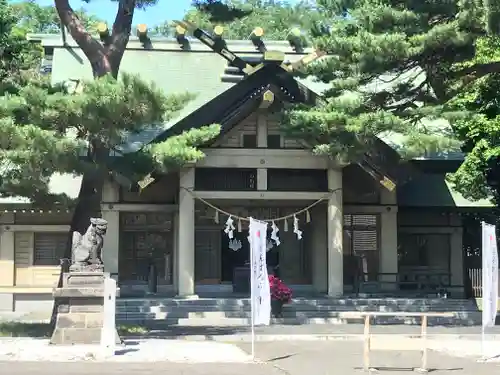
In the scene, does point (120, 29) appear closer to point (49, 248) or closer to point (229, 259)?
point (49, 248)

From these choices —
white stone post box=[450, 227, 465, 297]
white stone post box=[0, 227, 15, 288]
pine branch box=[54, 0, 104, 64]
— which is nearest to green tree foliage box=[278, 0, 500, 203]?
pine branch box=[54, 0, 104, 64]

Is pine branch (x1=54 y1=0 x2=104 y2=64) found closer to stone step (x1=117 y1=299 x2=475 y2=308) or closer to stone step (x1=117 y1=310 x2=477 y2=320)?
stone step (x1=117 y1=310 x2=477 y2=320)

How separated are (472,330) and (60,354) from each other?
1016 centimetres

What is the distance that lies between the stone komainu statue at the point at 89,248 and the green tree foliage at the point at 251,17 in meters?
5.95

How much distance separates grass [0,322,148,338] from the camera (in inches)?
639

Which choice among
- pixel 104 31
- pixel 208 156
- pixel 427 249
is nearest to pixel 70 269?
pixel 208 156

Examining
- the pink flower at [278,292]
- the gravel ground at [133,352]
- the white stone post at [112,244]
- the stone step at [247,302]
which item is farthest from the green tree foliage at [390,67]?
the white stone post at [112,244]

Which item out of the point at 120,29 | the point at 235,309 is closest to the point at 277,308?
the point at 235,309

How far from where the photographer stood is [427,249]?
84.1 ft

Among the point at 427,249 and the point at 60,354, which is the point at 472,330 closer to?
the point at 427,249

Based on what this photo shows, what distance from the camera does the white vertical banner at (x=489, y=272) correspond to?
12773 mm

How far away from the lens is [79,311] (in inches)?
564

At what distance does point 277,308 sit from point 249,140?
5560 mm

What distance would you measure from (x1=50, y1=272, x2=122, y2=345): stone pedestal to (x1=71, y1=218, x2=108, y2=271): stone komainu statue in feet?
0.64
